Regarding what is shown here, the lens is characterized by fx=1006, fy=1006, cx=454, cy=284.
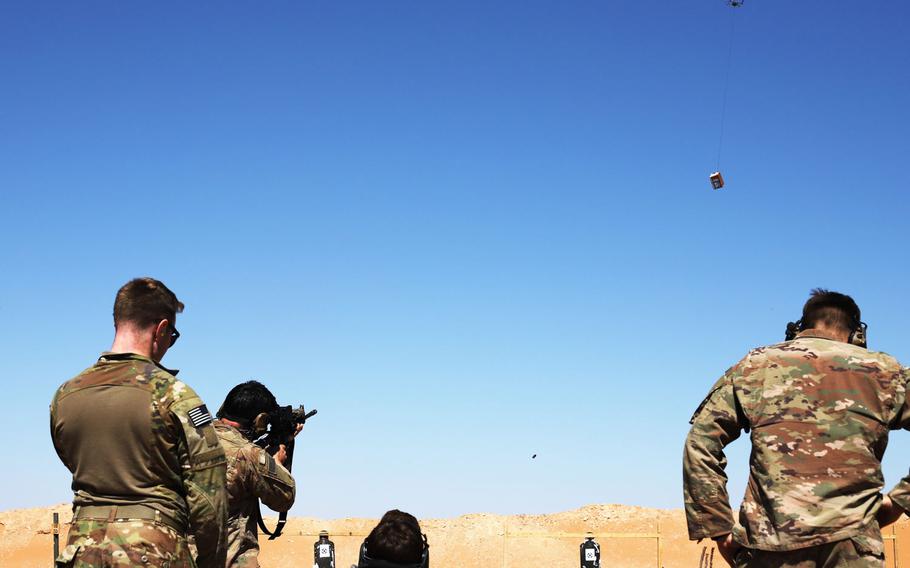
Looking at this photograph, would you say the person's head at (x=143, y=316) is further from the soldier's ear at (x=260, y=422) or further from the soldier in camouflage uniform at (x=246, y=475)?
the soldier's ear at (x=260, y=422)

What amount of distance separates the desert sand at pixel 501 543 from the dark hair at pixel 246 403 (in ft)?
53.6

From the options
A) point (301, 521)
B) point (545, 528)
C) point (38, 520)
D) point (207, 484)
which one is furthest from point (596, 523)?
point (207, 484)

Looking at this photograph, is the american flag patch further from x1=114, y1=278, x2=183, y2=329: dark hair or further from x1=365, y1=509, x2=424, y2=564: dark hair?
x1=365, y1=509, x2=424, y2=564: dark hair

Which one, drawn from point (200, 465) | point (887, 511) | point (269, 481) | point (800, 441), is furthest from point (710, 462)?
point (269, 481)

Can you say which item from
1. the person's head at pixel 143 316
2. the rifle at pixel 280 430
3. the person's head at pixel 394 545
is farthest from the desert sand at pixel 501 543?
the person's head at pixel 143 316

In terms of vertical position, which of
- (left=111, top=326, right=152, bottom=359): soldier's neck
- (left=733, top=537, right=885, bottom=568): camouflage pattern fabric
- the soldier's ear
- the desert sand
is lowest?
the desert sand

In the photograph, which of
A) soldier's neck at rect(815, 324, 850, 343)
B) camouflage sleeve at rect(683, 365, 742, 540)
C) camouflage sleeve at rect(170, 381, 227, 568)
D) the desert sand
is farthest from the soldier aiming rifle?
the desert sand

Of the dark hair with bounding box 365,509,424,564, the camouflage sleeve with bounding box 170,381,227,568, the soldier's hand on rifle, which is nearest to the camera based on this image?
the dark hair with bounding box 365,509,424,564

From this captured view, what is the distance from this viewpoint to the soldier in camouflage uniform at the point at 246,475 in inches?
250

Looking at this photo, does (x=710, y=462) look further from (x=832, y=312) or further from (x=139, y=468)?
(x=139, y=468)

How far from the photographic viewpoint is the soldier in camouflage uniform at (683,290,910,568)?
489 cm

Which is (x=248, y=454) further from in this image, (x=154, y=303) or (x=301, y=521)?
(x=301, y=521)

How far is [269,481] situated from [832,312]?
3.54 m

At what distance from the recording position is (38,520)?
1442 inches
